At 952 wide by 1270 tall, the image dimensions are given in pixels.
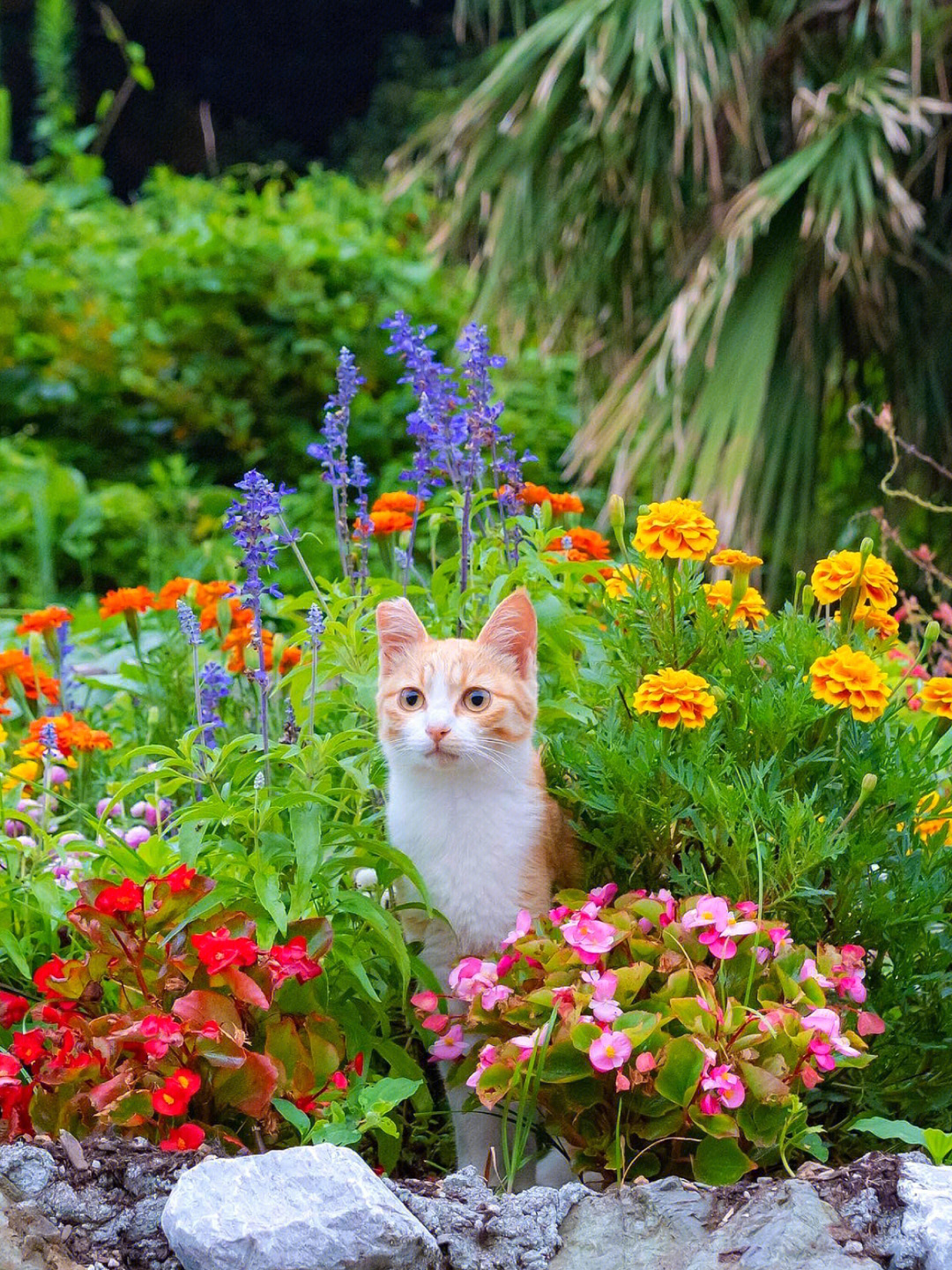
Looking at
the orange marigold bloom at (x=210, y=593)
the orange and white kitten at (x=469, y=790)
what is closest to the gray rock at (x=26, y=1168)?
the orange and white kitten at (x=469, y=790)

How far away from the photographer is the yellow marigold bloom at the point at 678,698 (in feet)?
6.09

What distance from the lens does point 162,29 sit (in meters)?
9.63

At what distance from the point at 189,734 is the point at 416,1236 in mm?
701

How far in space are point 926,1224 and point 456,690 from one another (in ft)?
3.01

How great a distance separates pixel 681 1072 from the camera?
1.66 meters

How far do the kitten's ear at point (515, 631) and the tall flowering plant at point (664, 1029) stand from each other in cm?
40

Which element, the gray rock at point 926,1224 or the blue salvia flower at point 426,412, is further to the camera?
the blue salvia flower at point 426,412

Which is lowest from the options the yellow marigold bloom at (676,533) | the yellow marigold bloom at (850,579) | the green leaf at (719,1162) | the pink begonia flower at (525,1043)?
the green leaf at (719,1162)

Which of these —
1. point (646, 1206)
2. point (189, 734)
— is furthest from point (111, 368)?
point (646, 1206)

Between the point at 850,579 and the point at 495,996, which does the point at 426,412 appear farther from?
the point at 495,996

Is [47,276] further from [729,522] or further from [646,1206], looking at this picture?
[646,1206]

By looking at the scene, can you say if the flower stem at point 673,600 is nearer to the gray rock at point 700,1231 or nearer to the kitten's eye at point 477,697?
the kitten's eye at point 477,697

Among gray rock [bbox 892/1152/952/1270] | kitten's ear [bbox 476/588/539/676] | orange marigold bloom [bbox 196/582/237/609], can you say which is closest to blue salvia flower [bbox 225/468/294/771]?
kitten's ear [bbox 476/588/539/676]

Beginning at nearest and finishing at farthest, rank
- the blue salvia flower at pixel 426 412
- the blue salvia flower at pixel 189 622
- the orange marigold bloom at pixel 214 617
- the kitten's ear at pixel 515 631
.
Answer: the kitten's ear at pixel 515 631 → the blue salvia flower at pixel 189 622 → the blue salvia flower at pixel 426 412 → the orange marigold bloom at pixel 214 617
